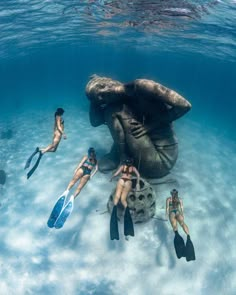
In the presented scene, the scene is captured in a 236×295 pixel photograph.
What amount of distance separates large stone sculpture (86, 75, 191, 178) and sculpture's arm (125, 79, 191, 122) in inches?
1.5

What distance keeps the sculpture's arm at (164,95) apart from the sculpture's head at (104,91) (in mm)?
779

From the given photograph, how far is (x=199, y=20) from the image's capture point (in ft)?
64.3

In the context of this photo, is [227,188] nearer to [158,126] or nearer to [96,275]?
[158,126]

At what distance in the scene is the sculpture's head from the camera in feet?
34.7

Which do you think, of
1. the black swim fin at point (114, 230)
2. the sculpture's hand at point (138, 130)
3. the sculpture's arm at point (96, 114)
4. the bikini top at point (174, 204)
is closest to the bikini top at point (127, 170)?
the sculpture's hand at point (138, 130)

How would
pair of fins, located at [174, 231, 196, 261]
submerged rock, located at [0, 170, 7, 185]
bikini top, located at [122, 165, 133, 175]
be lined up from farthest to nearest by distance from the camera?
submerged rock, located at [0, 170, 7, 185]
bikini top, located at [122, 165, 133, 175]
pair of fins, located at [174, 231, 196, 261]

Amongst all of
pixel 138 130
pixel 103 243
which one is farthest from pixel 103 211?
pixel 138 130

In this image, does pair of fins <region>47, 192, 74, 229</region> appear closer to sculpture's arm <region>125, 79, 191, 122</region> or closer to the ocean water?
the ocean water

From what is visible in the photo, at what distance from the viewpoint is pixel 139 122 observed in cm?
1085

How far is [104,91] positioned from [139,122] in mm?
1961

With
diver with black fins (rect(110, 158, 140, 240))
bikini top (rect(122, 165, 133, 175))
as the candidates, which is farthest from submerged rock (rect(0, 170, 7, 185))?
bikini top (rect(122, 165, 133, 175))

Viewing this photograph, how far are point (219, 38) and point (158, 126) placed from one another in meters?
18.5

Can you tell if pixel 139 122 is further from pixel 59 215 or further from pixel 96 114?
pixel 59 215

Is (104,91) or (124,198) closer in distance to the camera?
(124,198)
